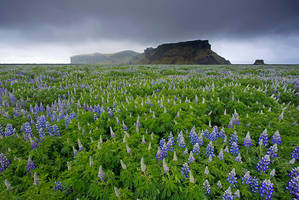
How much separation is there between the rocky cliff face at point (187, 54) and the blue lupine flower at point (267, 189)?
586ft

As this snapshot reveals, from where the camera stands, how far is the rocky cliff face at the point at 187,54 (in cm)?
17112

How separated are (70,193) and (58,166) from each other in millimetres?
789

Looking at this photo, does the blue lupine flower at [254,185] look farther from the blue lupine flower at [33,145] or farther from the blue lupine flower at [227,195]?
the blue lupine flower at [33,145]

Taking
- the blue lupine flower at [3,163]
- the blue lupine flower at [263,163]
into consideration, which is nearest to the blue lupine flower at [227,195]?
the blue lupine flower at [263,163]

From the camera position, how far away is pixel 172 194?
2.32 metres

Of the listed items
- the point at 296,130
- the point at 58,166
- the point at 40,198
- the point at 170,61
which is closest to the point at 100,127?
the point at 58,166

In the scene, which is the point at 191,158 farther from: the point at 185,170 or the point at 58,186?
the point at 58,186

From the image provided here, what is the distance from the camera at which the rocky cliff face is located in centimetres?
17112

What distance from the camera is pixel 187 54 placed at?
177625 millimetres

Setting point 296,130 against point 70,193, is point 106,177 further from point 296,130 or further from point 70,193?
point 296,130

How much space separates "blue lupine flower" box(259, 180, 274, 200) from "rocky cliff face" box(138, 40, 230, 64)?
17867 centimetres

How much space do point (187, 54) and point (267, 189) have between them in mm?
189108

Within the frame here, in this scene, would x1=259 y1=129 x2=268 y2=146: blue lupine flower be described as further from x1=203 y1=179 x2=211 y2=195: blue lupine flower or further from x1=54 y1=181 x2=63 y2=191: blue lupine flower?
x1=54 y1=181 x2=63 y2=191: blue lupine flower

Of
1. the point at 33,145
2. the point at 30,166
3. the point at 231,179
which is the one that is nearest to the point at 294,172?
the point at 231,179
